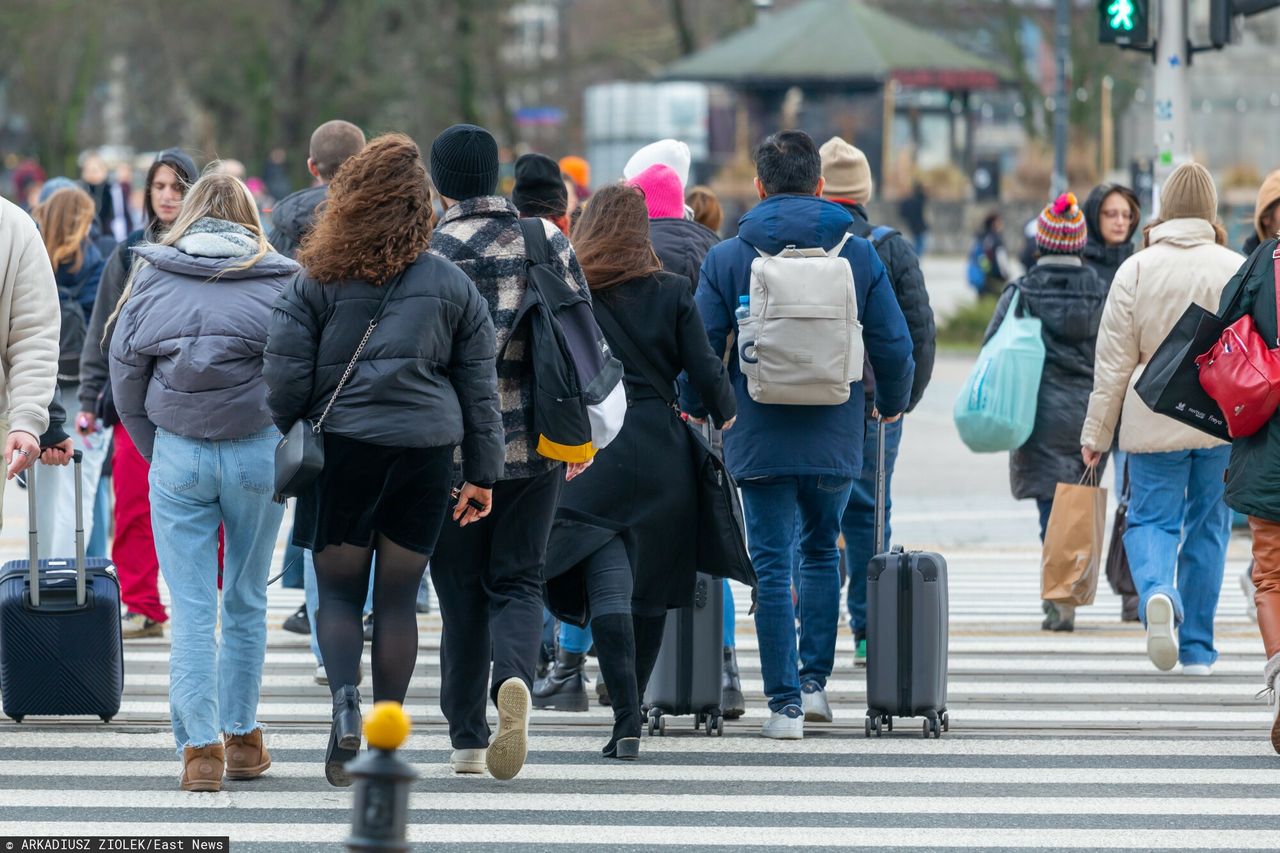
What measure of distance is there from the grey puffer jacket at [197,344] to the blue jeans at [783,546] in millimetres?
1793

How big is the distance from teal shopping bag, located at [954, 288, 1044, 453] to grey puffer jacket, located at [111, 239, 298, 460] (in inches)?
154

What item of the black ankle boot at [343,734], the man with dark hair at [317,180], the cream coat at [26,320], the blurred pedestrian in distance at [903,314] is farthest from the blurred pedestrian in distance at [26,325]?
the blurred pedestrian in distance at [903,314]

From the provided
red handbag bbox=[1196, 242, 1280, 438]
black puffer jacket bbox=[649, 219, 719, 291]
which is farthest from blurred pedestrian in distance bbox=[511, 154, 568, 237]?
red handbag bbox=[1196, 242, 1280, 438]

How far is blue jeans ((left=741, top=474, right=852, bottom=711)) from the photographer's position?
7.28 metres

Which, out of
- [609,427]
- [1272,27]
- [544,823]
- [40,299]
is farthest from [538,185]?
[1272,27]

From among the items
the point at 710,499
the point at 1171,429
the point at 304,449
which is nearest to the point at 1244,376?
the point at 1171,429

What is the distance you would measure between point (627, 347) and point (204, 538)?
1.49 metres

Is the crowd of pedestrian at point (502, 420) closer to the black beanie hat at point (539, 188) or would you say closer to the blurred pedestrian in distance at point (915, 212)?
the black beanie hat at point (539, 188)

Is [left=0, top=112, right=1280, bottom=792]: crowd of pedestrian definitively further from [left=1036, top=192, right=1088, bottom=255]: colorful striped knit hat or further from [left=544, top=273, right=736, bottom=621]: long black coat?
[left=1036, top=192, right=1088, bottom=255]: colorful striped knit hat

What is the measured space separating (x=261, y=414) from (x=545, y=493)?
89 cm

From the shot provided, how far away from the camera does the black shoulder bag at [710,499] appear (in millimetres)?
7020

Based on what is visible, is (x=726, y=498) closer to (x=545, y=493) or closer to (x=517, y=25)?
(x=545, y=493)

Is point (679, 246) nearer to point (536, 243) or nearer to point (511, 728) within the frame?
point (536, 243)

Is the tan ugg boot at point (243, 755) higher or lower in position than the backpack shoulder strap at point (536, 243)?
lower
